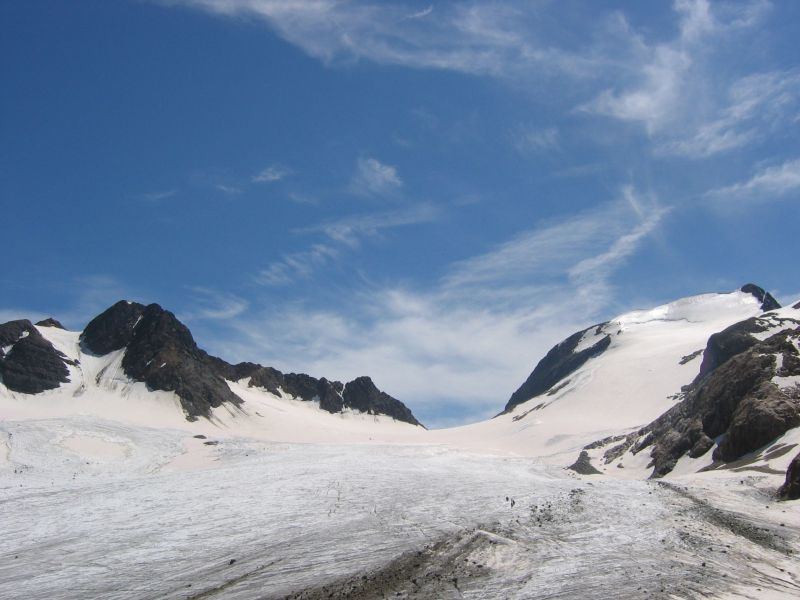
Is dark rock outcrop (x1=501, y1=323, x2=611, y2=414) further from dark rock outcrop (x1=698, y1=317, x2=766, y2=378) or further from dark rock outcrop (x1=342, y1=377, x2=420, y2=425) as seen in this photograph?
dark rock outcrop (x1=698, y1=317, x2=766, y2=378)

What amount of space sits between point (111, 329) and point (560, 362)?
304ft

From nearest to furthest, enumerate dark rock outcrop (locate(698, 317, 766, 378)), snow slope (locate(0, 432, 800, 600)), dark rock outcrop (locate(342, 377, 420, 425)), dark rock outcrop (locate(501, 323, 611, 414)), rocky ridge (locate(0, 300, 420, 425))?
snow slope (locate(0, 432, 800, 600)), dark rock outcrop (locate(698, 317, 766, 378)), rocky ridge (locate(0, 300, 420, 425)), dark rock outcrop (locate(501, 323, 611, 414)), dark rock outcrop (locate(342, 377, 420, 425))

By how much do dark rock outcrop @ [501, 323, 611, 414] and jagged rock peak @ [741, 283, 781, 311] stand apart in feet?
111

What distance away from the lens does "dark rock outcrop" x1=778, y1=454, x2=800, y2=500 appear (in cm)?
2130

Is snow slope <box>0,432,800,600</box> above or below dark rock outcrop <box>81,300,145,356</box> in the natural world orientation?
below

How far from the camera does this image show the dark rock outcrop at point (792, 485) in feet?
69.9

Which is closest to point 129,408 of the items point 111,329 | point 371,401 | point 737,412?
point 111,329

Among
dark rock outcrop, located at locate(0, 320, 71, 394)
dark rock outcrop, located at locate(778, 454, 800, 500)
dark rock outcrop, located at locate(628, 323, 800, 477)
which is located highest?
dark rock outcrop, located at locate(0, 320, 71, 394)

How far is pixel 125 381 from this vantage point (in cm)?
9044

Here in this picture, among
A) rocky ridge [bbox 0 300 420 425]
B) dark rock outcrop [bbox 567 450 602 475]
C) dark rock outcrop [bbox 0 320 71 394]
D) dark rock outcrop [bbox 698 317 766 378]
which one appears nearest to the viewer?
dark rock outcrop [bbox 567 450 602 475]

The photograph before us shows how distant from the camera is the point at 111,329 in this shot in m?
104

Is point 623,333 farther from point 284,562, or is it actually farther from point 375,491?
point 284,562

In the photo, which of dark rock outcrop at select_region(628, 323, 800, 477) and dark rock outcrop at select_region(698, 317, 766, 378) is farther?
dark rock outcrop at select_region(698, 317, 766, 378)

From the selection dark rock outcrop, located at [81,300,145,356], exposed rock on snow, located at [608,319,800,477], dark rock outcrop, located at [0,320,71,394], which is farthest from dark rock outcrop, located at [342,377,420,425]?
exposed rock on snow, located at [608,319,800,477]
